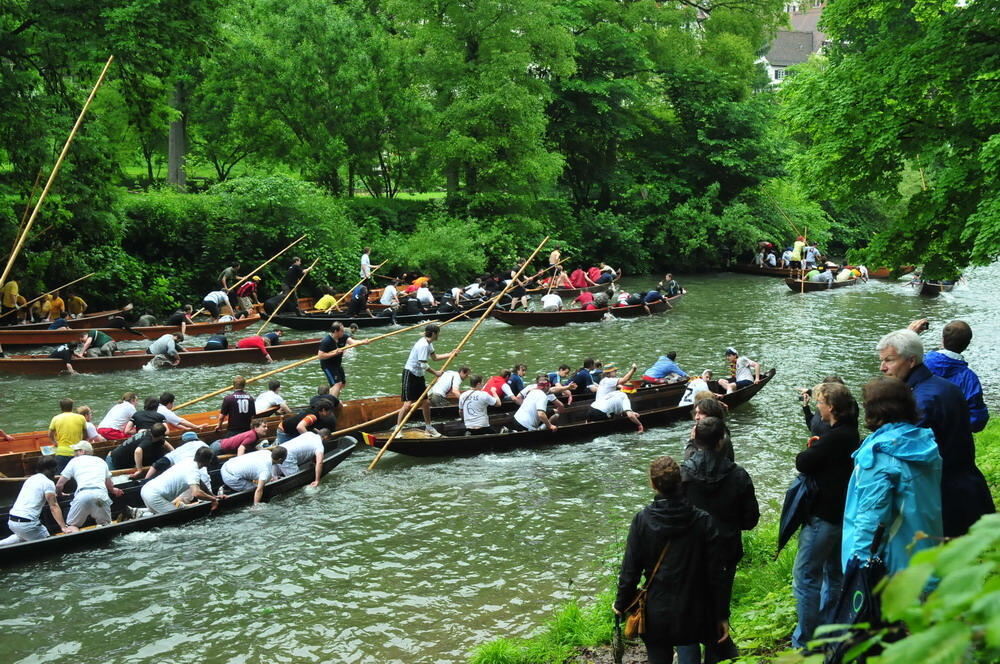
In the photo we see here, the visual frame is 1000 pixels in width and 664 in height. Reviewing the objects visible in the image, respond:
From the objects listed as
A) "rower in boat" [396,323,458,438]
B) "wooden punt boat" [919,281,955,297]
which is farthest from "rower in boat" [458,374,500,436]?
"wooden punt boat" [919,281,955,297]

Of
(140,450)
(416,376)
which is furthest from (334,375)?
(140,450)

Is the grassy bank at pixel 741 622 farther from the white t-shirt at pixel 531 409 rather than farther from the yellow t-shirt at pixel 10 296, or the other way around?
the yellow t-shirt at pixel 10 296

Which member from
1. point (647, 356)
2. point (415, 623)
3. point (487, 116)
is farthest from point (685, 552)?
point (487, 116)

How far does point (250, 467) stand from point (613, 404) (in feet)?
20.4

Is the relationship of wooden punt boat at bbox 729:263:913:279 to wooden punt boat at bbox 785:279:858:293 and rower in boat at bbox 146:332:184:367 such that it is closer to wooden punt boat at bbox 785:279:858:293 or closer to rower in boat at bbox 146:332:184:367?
wooden punt boat at bbox 785:279:858:293

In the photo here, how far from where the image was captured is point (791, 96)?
18594 mm

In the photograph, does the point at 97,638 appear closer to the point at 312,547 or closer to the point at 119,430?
the point at 312,547

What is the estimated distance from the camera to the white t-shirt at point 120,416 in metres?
13.8

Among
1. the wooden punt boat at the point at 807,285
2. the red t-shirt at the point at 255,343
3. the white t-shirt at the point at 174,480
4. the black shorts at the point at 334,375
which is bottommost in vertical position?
the white t-shirt at the point at 174,480

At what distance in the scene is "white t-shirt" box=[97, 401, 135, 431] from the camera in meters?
13.8

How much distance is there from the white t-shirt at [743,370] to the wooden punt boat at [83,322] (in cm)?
1641

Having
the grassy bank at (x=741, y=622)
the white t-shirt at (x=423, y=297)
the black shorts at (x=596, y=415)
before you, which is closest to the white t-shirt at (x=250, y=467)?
the grassy bank at (x=741, y=622)

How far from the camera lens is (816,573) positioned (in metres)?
5.53

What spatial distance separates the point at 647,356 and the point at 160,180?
927 inches
